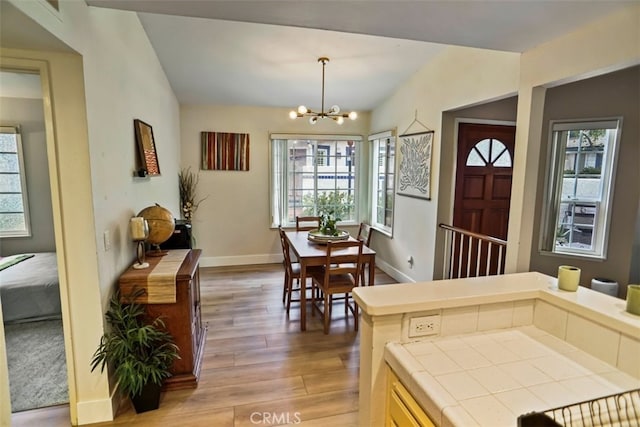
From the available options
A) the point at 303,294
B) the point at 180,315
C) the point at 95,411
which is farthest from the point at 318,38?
the point at 95,411

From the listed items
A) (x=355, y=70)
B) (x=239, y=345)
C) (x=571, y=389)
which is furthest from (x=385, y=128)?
(x=571, y=389)

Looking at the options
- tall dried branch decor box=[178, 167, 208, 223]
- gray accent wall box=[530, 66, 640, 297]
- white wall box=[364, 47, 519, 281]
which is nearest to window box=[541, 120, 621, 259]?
gray accent wall box=[530, 66, 640, 297]

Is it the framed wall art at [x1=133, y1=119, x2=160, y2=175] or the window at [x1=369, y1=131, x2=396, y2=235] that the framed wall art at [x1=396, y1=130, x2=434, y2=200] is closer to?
the window at [x1=369, y1=131, x2=396, y2=235]

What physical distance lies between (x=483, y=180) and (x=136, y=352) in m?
3.84

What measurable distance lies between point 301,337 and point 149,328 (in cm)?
143

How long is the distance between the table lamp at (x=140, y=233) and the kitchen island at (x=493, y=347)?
1725 millimetres

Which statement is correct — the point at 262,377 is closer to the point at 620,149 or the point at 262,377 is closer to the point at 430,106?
the point at 430,106

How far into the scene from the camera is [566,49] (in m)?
2.02

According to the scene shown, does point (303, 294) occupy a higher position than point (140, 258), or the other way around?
point (140, 258)

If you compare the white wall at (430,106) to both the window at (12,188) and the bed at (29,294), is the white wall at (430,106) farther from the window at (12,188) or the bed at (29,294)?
the window at (12,188)

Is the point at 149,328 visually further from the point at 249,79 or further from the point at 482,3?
the point at 249,79

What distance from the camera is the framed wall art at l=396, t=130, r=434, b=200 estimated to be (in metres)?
3.88

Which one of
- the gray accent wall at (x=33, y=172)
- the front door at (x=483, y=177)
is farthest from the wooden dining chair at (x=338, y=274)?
the gray accent wall at (x=33, y=172)

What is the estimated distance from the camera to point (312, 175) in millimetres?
5488
